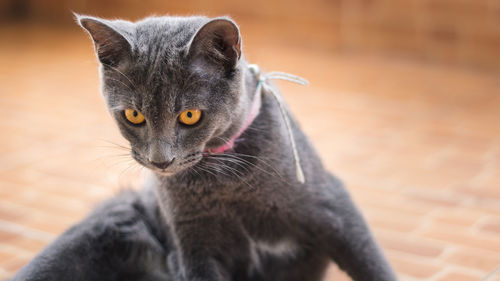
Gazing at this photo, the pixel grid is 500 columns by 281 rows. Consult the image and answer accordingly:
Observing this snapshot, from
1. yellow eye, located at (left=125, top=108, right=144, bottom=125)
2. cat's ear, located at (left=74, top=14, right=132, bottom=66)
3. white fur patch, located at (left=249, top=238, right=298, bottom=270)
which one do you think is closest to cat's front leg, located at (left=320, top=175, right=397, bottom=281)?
white fur patch, located at (left=249, top=238, right=298, bottom=270)

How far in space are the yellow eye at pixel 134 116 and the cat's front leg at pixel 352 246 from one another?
Result: 55 centimetres

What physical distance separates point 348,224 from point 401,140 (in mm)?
1534

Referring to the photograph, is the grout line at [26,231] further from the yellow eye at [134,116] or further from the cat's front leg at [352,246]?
the cat's front leg at [352,246]

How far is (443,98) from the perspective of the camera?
3.82 metres

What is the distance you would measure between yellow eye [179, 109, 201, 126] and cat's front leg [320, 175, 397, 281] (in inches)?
17.6

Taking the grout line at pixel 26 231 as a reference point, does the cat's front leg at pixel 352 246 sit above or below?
above

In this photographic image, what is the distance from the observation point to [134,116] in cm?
164

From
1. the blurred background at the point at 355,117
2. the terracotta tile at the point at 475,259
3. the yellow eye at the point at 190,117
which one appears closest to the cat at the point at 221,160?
the yellow eye at the point at 190,117

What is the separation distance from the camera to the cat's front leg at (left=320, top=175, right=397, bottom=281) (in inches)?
70.7

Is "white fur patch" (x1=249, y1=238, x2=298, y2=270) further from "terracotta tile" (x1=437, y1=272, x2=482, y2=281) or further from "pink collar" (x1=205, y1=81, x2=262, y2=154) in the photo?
"terracotta tile" (x1=437, y1=272, x2=482, y2=281)

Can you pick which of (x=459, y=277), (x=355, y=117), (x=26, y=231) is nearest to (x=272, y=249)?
(x=459, y=277)

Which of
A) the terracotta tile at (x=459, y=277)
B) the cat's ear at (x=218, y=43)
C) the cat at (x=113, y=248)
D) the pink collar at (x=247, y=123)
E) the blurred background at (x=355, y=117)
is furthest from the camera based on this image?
the blurred background at (x=355, y=117)

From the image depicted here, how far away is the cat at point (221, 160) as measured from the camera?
1598 mm

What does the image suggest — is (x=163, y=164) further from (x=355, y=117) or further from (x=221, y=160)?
(x=355, y=117)
